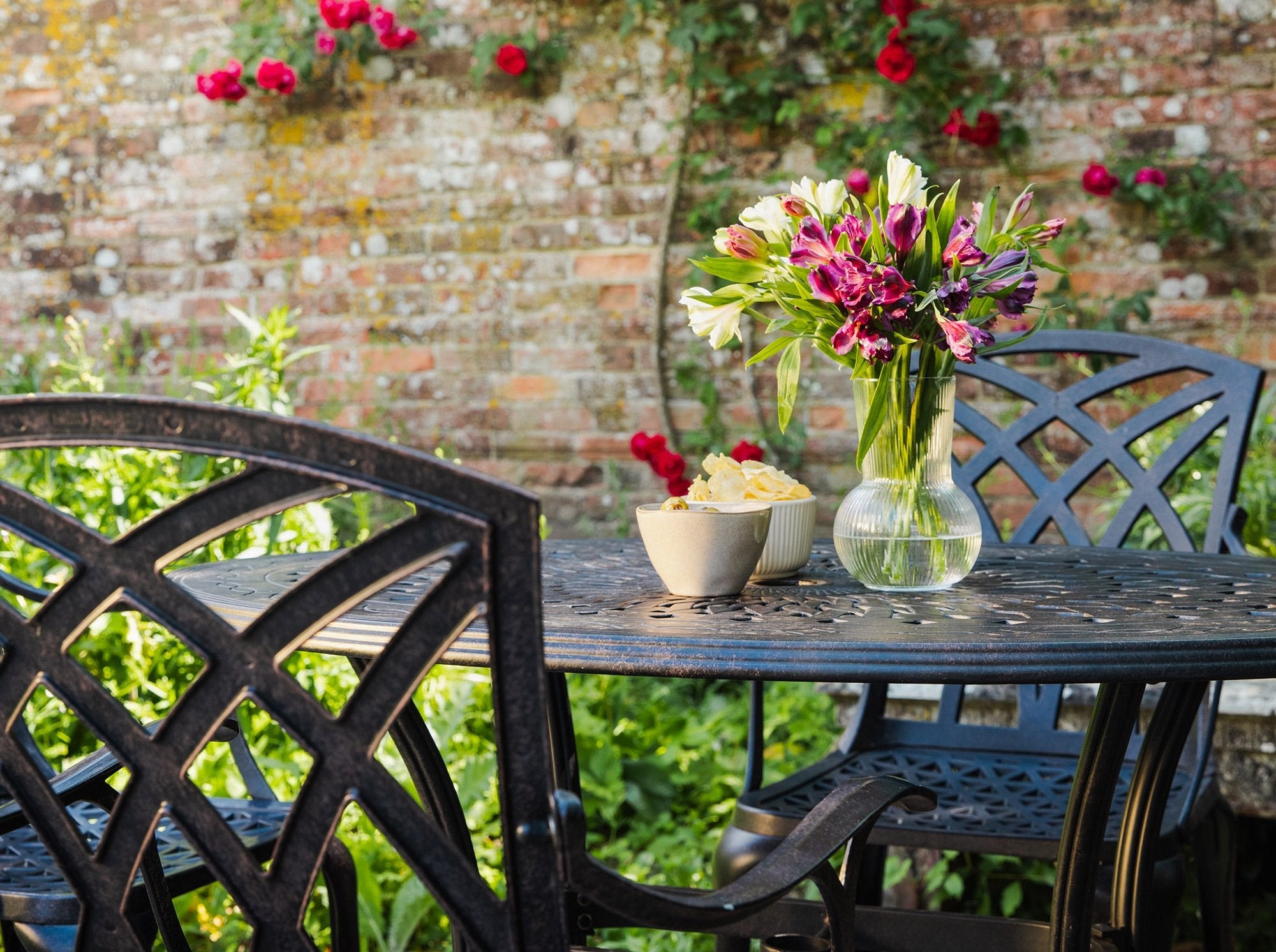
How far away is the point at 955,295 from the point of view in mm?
1236

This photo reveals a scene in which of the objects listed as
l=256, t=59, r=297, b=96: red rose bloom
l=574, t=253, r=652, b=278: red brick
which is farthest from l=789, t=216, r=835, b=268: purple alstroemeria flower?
l=256, t=59, r=297, b=96: red rose bloom

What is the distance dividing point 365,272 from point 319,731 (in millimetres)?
3153

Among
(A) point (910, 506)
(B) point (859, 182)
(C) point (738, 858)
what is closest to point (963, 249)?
(A) point (910, 506)

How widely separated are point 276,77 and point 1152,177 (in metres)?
2.33

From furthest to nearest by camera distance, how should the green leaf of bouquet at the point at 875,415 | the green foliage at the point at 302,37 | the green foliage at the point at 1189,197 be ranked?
the green foliage at the point at 302,37, the green foliage at the point at 1189,197, the green leaf of bouquet at the point at 875,415

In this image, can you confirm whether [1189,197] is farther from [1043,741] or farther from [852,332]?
[852,332]

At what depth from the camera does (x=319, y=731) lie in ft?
2.37

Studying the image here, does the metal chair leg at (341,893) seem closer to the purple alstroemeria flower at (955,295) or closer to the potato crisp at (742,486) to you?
the potato crisp at (742,486)

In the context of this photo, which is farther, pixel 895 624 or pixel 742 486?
pixel 742 486

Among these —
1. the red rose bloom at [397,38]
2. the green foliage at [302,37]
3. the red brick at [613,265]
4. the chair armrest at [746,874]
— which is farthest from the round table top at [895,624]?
the green foliage at [302,37]

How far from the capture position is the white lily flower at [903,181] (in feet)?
4.22

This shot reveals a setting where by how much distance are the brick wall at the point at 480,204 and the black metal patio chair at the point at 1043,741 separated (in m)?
1.34

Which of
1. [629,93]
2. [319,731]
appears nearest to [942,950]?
[319,731]

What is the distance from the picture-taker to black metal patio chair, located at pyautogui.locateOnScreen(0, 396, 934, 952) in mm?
680
